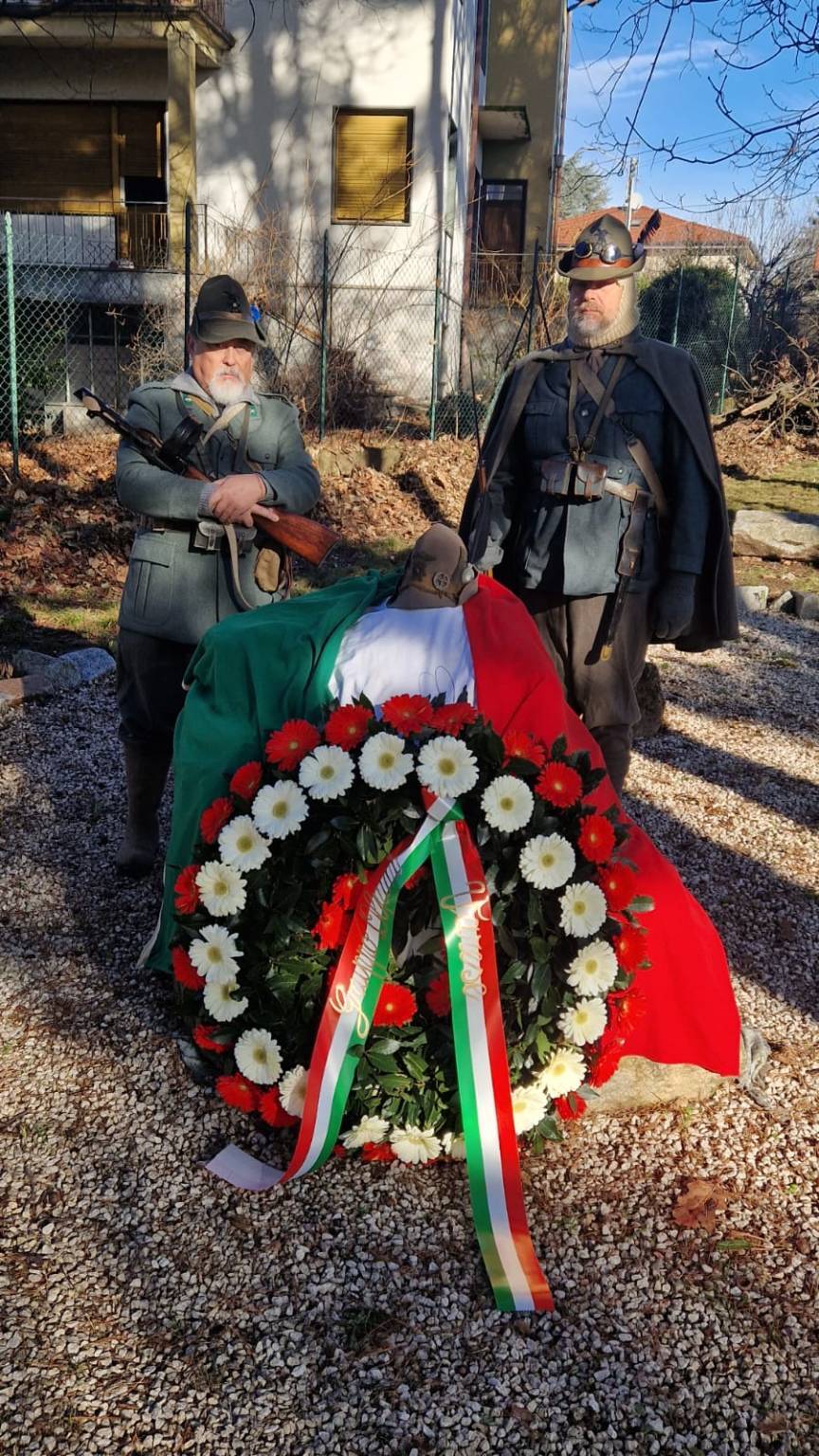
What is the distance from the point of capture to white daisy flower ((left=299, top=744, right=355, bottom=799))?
2641 mm

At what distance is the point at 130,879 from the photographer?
14.0 feet

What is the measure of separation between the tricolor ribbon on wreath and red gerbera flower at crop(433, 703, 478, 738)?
16 centimetres

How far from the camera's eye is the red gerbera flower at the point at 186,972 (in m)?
2.87

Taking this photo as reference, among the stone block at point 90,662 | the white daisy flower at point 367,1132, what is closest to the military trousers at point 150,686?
the white daisy flower at point 367,1132

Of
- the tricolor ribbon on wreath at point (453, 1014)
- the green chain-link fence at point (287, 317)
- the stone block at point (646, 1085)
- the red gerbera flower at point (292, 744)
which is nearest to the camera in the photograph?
the tricolor ribbon on wreath at point (453, 1014)

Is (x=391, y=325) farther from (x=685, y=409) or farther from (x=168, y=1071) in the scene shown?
(x=168, y=1071)

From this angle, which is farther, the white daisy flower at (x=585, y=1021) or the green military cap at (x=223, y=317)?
the green military cap at (x=223, y=317)

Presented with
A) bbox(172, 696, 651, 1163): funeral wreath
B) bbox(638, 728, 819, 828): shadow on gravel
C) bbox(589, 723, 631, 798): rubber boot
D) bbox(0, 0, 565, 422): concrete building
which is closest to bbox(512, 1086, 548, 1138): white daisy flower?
bbox(172, 696, 651, 1163): funeral wreath

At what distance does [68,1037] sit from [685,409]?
2.56 meters

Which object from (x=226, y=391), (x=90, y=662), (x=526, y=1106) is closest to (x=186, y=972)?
(x=526, y=1106)

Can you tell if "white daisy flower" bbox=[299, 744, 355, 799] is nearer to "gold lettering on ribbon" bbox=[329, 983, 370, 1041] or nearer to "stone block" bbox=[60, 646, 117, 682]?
"gold lettering on ribbon" bbox=[329, 983, 370, 1041]

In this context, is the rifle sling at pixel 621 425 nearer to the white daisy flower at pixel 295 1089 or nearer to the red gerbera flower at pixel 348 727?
the red gerbera flower at pixel 348 727

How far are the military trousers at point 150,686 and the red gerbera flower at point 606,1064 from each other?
1773 millimetres

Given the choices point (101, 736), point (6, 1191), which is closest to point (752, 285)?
point (101, 736)
